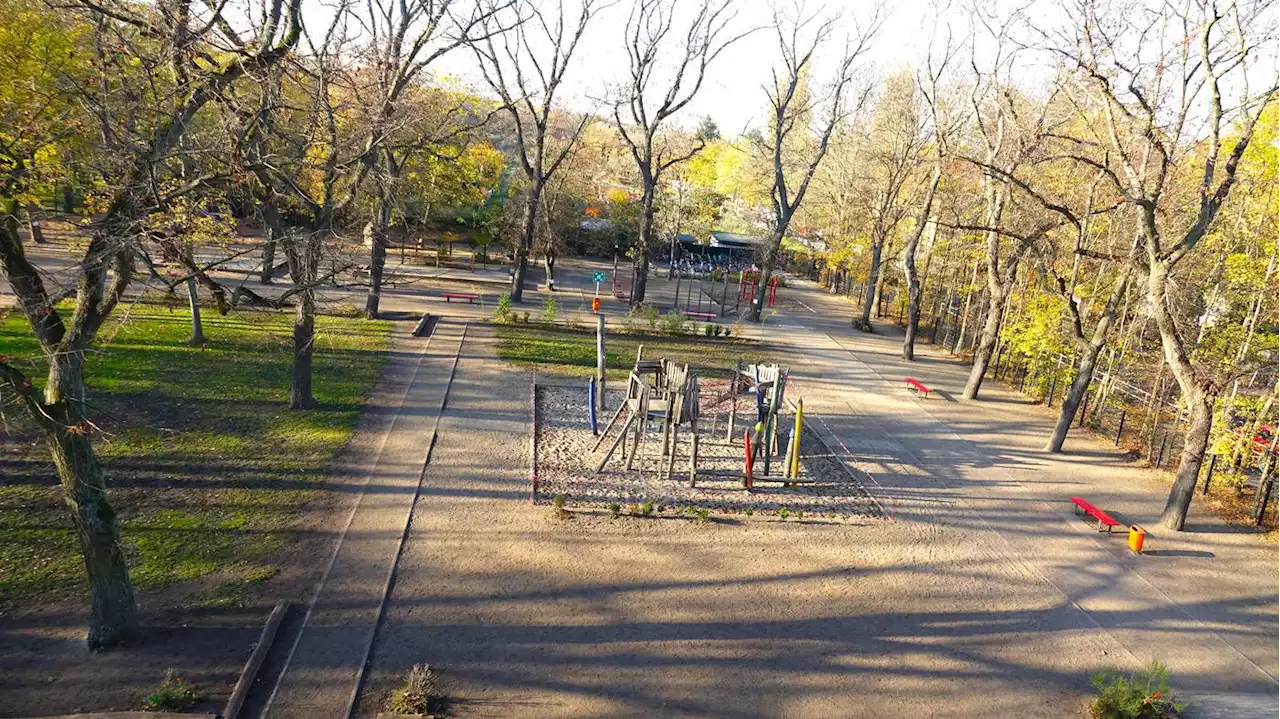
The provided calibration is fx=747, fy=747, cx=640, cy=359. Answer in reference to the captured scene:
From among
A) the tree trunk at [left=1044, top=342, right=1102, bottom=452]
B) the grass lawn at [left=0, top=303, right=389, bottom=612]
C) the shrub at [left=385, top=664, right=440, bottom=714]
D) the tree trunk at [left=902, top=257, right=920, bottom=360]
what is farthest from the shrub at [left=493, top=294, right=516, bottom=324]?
the shrub at [left=385, top=664, right=440, bottom=714]

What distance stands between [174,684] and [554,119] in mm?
53190

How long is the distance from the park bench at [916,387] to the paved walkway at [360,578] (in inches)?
480

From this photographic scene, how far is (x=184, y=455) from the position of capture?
1138cm

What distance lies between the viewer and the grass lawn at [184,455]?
8555mm

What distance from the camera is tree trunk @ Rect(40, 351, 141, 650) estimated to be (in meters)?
6.70

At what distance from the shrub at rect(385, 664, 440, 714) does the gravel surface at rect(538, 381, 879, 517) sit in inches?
173

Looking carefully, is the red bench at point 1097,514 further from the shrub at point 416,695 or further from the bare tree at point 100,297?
the bare tree at point 100,297

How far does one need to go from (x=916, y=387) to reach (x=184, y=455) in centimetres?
1680

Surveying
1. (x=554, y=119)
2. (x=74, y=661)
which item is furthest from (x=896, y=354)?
(x=554, y=119)

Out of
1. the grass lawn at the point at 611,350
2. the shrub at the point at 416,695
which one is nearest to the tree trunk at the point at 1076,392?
the grass lawn at the point at 611,350

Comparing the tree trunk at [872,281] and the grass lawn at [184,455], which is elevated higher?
the tree trunk at [872,281]

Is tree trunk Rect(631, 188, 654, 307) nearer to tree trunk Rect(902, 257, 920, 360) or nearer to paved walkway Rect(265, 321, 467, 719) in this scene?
tree trunk Rect(902, 257, 920, 360)

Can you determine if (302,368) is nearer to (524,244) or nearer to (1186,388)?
(524,244)

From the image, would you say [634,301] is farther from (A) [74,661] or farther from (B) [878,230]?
(A) [74,661]
